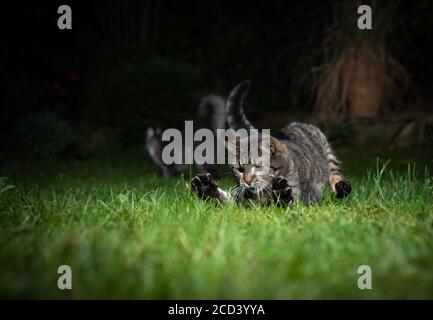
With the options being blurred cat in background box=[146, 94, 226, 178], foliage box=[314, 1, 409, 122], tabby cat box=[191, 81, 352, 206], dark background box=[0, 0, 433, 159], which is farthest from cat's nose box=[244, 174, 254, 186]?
foliage box=[314, 1, 409, 122]

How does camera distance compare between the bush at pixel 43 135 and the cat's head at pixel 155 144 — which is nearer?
the cat's head at pixel 155 144

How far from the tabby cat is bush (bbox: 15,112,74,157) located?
6.15 meters

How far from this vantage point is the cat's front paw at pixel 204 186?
3.05m

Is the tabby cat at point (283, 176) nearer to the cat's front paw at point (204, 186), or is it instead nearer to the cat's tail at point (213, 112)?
the cat's front paw at point (204, 186)

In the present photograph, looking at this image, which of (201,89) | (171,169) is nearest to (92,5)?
(201,89)

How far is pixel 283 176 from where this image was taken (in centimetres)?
328

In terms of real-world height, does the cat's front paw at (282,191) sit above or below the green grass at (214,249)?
above

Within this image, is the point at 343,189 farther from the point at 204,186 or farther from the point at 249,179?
the point at 204,186

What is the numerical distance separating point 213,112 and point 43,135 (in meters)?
3.80

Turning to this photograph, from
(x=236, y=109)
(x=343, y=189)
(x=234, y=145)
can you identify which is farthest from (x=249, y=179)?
(x=236, y=109)

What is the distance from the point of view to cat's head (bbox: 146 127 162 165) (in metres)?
7.14

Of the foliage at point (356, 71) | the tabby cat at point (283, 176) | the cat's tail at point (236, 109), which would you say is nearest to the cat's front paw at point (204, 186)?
the tabby cat at point (283, 176)

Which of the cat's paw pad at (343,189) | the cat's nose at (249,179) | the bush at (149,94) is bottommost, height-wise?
the cat's paw pad at (343,189)

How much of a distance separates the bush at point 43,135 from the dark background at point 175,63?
0.07 feet
